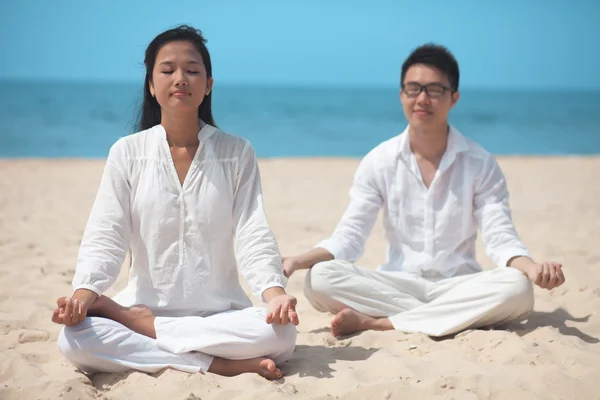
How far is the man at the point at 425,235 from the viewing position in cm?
379

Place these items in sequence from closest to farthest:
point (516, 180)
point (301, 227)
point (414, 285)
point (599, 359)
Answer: point (599, 359) < point (414, 285) < point (301, 227) < point (516, 180)

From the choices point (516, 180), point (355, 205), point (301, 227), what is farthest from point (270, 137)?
point (355, 205)

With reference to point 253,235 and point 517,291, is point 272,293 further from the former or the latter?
point 517,291

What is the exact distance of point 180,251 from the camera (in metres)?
3.23

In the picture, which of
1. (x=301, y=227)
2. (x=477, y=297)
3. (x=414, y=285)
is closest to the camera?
(x=477, y=297)

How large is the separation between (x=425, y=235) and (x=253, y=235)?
1160 mm

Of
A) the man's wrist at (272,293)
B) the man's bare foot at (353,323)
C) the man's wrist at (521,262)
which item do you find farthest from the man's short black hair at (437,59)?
the man's wrist at (272,293)

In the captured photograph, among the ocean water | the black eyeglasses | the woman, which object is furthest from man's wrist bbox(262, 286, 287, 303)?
the ocean water

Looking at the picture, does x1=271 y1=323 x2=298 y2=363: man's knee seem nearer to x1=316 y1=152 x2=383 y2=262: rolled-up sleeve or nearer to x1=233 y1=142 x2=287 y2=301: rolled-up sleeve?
x1=233 y1=142 x2=287 y2=301: rolled-up sleeve

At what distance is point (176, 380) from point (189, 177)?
2.91 ft

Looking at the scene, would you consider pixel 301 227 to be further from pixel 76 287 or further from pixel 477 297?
pixel 76 287

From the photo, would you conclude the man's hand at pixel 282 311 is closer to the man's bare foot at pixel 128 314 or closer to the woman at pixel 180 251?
the woman at pixel 180 251

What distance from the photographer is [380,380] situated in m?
3.07

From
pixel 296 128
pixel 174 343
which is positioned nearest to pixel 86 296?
pixel 174 343
